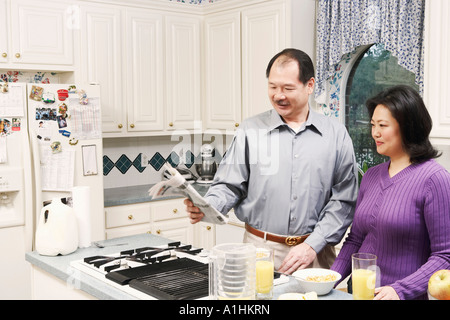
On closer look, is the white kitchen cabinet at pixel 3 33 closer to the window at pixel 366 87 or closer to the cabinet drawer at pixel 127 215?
the cabinet drawer at pixel 127 215

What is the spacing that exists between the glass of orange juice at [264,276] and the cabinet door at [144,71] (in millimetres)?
2837

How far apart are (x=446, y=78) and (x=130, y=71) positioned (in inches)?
94.2

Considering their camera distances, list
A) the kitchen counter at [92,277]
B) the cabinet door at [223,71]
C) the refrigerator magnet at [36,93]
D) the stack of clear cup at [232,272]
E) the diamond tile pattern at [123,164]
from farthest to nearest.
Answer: the diamond tile pattern at [123,164] → the cabinet door at [223,71] → the refrigerator magnet at [36,93] → the kitchen counter at [92,277] → the stack of clear cup at [232,272]

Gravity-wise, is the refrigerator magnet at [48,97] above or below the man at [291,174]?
above

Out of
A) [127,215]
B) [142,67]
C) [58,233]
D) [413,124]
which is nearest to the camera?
[413,124]

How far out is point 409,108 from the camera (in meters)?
2.04

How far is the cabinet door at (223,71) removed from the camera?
171 inches

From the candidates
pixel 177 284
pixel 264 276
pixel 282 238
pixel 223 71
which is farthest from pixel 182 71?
pixel 264 276

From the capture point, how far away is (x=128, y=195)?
4.25 metres

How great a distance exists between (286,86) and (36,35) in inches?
86.4

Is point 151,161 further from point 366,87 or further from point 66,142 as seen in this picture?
point 366,87

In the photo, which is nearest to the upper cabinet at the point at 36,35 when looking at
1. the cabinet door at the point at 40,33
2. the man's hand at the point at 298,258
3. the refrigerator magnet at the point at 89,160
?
the cabinet door at the point at 40,33

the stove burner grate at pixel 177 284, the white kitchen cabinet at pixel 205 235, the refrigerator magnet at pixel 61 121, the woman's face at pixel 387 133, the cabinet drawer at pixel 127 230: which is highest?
the refrigerator magnet at pixel 61 121
